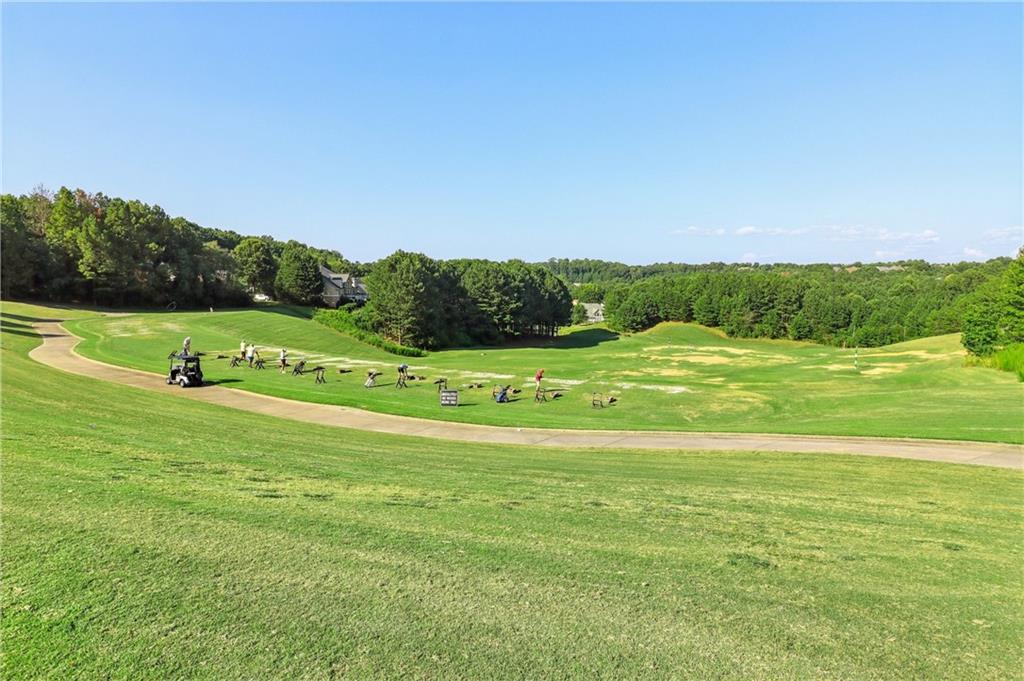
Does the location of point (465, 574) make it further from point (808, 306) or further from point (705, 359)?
point (808, 306)

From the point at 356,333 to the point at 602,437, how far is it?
48995mm

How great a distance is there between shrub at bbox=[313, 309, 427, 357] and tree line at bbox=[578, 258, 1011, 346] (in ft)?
242

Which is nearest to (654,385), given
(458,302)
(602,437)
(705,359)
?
(602,437)

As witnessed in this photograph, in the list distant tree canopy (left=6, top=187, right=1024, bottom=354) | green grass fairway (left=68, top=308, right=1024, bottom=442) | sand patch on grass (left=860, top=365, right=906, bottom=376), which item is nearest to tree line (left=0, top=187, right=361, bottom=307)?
distant tree canopy (left=6, top=187, right=1024, bottom=354)

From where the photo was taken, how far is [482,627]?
5.19 meters

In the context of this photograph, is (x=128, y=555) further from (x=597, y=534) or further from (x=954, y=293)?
(x=954, y=293)

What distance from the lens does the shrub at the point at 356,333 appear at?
61.4m

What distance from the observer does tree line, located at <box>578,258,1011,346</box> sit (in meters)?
100

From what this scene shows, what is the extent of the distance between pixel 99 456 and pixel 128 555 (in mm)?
4976

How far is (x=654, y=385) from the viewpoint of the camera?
36.1 meters

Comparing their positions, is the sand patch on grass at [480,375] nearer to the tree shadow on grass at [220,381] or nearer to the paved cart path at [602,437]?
the tree shadow on grass at [220,381]

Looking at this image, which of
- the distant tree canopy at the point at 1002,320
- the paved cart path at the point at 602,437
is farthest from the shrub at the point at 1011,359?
the paved cart path at the point at 602,437

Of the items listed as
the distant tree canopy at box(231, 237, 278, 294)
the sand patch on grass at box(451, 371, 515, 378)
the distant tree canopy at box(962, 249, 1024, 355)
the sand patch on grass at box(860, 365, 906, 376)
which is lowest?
the sand patch on grass at box(451, 371, 515, 378)

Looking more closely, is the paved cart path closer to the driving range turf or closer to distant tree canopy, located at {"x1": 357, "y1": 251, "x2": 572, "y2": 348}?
the driving range turf
